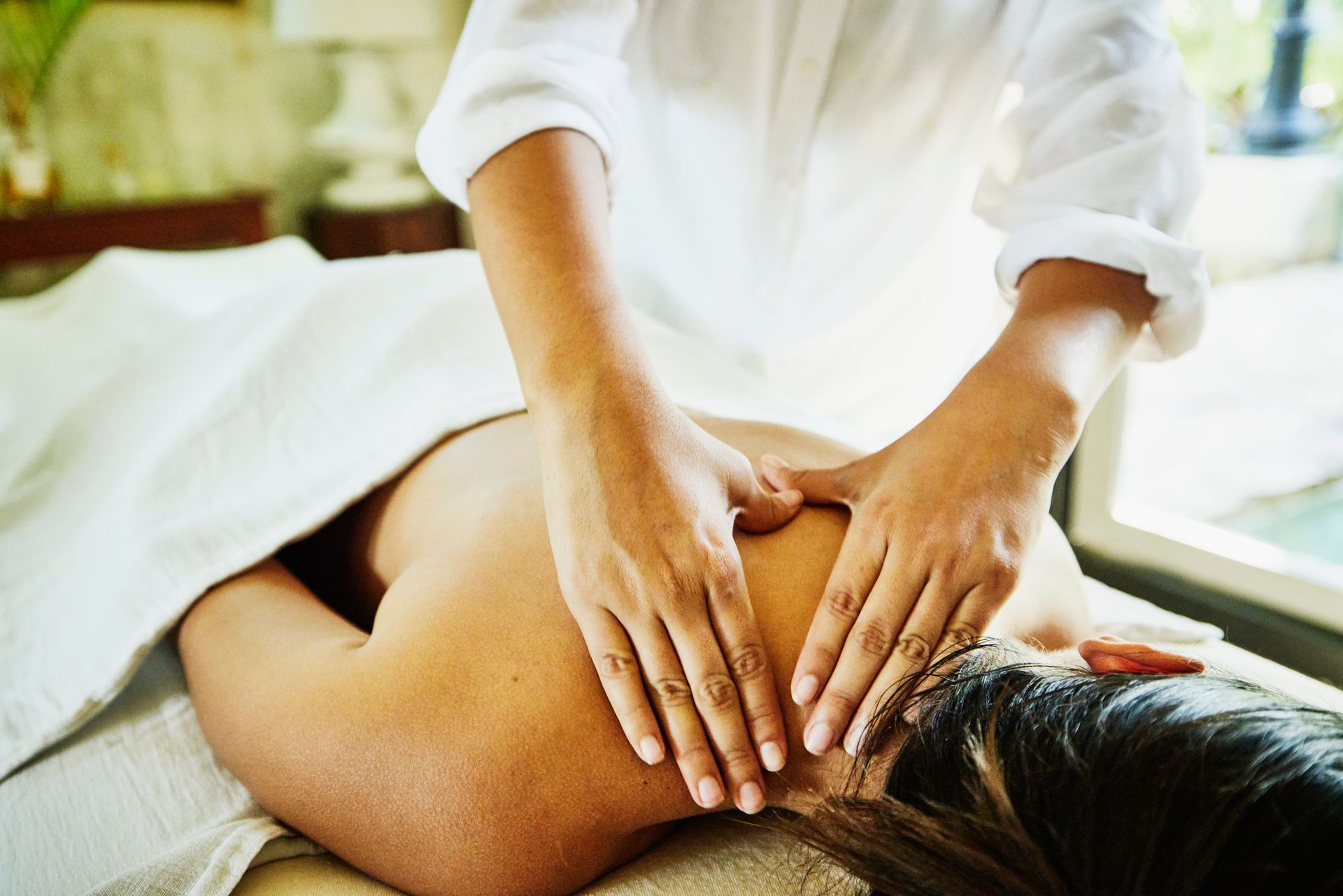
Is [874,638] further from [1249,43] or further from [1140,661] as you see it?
[1249,43]

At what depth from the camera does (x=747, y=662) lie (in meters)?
0.66

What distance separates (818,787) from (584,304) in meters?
0.42

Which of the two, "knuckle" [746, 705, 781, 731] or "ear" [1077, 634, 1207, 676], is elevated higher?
"ear" [1077, 634, 1207, 676]

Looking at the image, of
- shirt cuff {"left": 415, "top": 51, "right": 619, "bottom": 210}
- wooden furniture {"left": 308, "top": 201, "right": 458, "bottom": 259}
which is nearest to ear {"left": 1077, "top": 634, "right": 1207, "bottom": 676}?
shirt cuff {"left": 415, "top": 51, "right": 619, "bottom": 210}

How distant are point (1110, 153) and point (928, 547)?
531 mm

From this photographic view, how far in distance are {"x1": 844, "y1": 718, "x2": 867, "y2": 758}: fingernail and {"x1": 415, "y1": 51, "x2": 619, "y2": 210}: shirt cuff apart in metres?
0.60

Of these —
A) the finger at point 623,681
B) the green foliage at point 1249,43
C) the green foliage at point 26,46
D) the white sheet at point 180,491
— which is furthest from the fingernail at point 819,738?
the green foliage at point 26,46

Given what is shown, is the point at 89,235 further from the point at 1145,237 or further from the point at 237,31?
the point at 1145,237

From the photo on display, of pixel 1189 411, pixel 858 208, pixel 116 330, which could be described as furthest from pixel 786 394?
pixel 1189 411

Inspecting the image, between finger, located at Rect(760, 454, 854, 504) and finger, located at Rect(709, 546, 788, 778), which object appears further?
finger, located at Rect(760, 454, 854, 504)

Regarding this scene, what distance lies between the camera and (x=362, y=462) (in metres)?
1.01

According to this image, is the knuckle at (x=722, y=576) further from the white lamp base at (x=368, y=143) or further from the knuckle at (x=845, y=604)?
the white lamp base at (x=368, y=143)

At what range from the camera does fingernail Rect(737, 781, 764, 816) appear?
65cm

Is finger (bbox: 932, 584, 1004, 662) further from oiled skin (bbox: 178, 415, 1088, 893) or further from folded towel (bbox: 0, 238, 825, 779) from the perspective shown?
folded towel (bbox: 0, 238, 825, 779)
